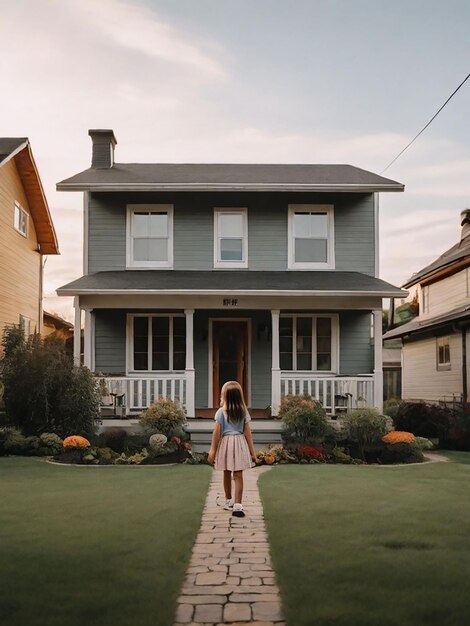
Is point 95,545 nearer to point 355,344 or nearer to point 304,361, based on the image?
point 304,361

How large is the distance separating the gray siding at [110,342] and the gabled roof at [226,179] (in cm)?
331

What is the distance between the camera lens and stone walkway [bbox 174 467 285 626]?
5141mm

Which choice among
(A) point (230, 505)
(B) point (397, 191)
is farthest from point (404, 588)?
(B) point (397, 191)

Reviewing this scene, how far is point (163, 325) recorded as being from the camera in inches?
744

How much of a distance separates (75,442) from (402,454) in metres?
6.53

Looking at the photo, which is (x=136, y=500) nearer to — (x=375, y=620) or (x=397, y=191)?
(x=375, y=620)

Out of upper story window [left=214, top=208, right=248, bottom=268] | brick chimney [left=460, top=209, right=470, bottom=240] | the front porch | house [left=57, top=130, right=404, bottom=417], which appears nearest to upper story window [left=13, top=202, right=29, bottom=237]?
house [left=57, top=130, right=404, bottom=417]

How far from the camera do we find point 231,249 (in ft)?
62.4

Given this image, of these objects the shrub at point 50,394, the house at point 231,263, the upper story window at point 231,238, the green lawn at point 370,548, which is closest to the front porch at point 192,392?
the shrub at point 50,394

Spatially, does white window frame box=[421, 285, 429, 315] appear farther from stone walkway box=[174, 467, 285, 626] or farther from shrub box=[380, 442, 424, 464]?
stone walkway box=[174, 467, 285, 626]

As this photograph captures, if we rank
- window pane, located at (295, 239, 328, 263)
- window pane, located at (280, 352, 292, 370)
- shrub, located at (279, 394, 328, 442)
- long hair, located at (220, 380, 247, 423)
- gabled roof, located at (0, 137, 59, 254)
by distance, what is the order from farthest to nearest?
gabled roof, located at (0, 137, 59, 254)
window pane, located at (295, 239, 328, 263)
window pane, located at (280, 352, 292, 370)
shrub, located at (279, 394, 328, 442)
long hair, located at (220, 380, 247, 423)

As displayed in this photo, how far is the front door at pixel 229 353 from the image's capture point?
1905 cm

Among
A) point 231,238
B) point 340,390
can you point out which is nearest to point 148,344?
point 231,238

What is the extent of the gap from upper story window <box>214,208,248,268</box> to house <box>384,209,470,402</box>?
7598 mm
